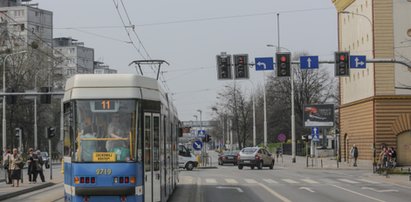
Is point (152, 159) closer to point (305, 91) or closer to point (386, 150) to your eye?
point (386, 150)

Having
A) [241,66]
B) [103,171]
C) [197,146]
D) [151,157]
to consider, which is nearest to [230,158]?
[197,146]

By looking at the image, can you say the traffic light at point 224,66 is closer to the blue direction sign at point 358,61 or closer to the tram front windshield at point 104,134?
the blue direction sign at point 358,61

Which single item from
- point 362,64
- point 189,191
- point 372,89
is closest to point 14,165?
point 189,191

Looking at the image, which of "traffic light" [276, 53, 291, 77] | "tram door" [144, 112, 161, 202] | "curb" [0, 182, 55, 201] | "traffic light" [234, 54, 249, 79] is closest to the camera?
"tram door" [144, 112, 161, 202]

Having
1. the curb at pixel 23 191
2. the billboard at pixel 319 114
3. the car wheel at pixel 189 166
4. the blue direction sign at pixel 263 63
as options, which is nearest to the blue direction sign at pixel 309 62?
the blue direction sign at pixel 263 63

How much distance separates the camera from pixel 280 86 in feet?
310

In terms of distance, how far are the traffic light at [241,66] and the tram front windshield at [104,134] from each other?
20.2 meters

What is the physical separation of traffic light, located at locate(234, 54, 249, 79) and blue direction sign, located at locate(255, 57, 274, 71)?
1614 millimetres

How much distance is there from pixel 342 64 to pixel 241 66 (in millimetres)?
4824

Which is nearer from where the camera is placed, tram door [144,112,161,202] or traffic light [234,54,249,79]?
tram door [144,112,161,202]

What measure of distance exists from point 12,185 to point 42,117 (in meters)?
47.9

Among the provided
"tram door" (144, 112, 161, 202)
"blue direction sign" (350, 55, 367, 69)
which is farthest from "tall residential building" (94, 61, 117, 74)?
Answer: "tram door" (144, 112, 161, 202)

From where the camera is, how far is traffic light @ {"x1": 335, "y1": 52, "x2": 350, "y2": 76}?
31.8 meters

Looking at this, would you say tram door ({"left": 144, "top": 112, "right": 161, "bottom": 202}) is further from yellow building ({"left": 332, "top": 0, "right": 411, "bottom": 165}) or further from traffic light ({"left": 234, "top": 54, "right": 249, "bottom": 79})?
yellow building ({"left": 332, "top": 0, "right": 411, "bottom": 165})
